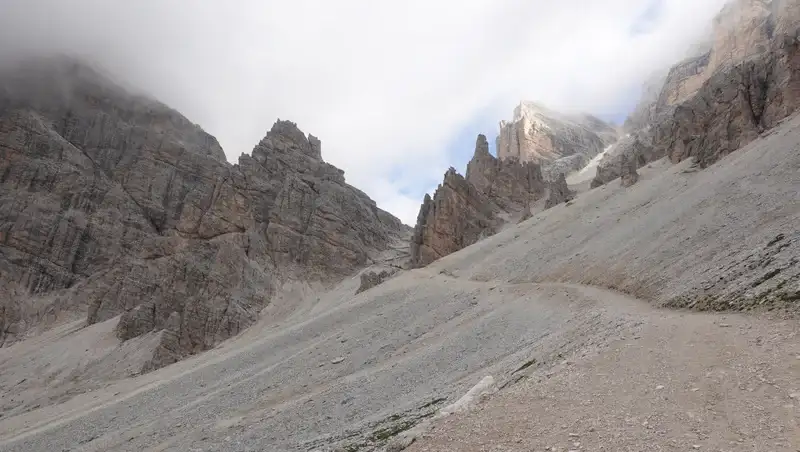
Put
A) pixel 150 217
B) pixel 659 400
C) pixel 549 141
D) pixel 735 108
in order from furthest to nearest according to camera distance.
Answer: pixel 549 141 → pixel 150 217 → pixel 735 108 → pixel 659 400

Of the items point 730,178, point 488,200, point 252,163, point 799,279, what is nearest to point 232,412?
point 799,279

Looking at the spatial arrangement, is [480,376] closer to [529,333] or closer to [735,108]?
[529,333]

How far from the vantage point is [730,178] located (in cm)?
3002

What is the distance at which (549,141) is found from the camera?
171m

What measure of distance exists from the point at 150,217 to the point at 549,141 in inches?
4620

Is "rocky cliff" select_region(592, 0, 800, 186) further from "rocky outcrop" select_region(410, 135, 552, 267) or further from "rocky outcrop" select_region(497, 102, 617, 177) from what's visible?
"rocky outcrop" select_region(497, 102, 617, 177)

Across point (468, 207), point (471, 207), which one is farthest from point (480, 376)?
point (471, 207)

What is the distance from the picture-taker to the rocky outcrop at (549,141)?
162 m

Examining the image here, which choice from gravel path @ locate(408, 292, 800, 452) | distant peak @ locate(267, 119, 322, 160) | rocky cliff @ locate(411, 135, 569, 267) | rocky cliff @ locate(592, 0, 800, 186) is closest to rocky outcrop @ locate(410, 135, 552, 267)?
rocky cliff @ locate(411, 135, 569, 267)

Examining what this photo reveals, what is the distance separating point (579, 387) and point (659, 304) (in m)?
10.2

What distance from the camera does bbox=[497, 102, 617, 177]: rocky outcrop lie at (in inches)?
6393

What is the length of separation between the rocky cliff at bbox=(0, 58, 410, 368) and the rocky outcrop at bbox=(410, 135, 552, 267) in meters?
24.8

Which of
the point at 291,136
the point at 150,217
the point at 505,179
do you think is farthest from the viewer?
the point at 291,136

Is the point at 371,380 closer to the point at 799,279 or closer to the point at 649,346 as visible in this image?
the point at 649,346
